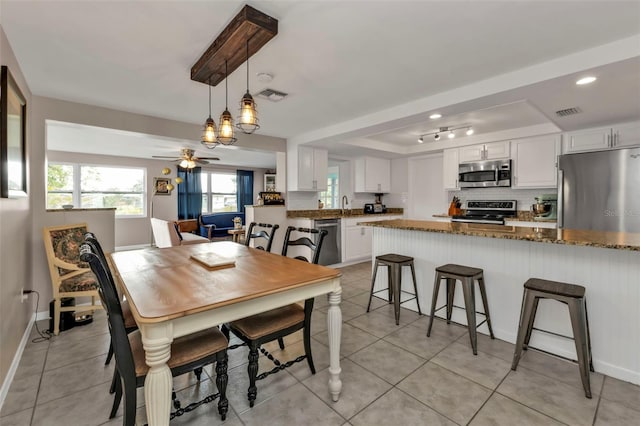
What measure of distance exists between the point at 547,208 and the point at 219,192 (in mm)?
7944

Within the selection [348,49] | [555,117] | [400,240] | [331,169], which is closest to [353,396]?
[400,240]

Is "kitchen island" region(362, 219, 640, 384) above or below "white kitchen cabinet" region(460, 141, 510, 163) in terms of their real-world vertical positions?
below

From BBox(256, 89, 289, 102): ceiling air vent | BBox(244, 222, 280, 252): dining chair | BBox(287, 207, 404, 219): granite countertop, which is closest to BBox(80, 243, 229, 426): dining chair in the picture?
BBox(244, 222, 280, 252): dining chair

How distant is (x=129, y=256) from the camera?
2.37 m

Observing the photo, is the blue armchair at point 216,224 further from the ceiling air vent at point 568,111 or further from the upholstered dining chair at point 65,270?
the ceiling air vent at point 568,111

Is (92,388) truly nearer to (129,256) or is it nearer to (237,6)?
(129,256)

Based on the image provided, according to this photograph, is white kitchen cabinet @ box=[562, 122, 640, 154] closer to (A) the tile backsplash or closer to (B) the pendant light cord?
(A) the tile backsplash

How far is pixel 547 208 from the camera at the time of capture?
4.43 m

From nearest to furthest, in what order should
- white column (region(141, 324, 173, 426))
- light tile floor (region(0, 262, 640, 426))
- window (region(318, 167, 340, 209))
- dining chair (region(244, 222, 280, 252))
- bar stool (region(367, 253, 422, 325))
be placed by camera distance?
white column (region(141, 324, 173, 426)), light tile floor (region(0, 262, 640, 426)), dining chair (region(244, 222, 280, 252)), bar stool (region(367, 253, 422, 325)), window (region(318, 167, 340, 209))

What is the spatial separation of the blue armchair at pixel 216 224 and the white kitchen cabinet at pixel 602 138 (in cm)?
731

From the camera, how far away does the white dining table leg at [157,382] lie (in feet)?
3.82

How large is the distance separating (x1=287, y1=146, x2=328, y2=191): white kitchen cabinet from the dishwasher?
660 mm

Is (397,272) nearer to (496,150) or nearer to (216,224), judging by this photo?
(496,150)

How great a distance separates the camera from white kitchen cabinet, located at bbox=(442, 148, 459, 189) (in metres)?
5.19
